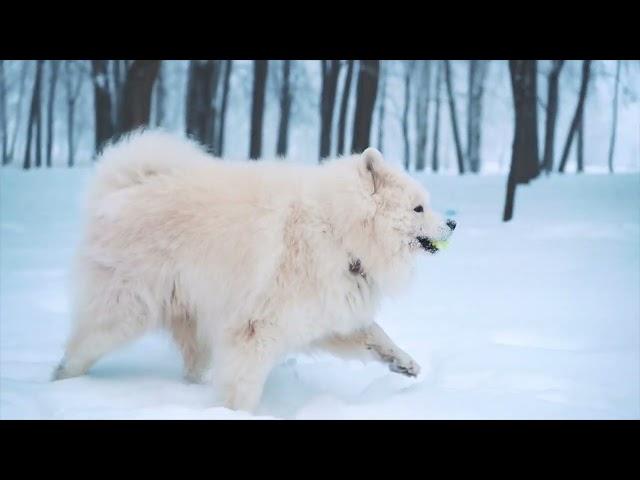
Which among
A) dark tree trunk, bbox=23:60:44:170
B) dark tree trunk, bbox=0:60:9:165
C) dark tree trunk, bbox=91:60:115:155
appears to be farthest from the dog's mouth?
dark tree trunk, bbox=0:60:9:165

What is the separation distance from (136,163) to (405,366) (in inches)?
96.1

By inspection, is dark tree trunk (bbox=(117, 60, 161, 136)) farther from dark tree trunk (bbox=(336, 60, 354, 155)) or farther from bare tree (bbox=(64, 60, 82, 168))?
bare tree (bbox=(64, 60, 82, 168))

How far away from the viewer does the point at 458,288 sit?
27.6ft

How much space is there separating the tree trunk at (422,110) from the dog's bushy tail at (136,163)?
24.3 m

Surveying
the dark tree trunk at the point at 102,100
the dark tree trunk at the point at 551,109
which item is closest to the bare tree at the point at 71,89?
the dark tree trunk at the point at 102,100

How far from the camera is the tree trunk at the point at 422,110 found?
29006 millimetres

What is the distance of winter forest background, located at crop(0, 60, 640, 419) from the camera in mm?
4258

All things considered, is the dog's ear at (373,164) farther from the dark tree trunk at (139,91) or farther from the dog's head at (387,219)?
the dark tree trunk at (139,91)

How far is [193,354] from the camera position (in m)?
4.95

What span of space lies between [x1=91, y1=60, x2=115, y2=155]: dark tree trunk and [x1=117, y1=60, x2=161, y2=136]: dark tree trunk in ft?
21.8

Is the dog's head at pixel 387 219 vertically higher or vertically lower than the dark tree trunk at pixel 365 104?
lower
